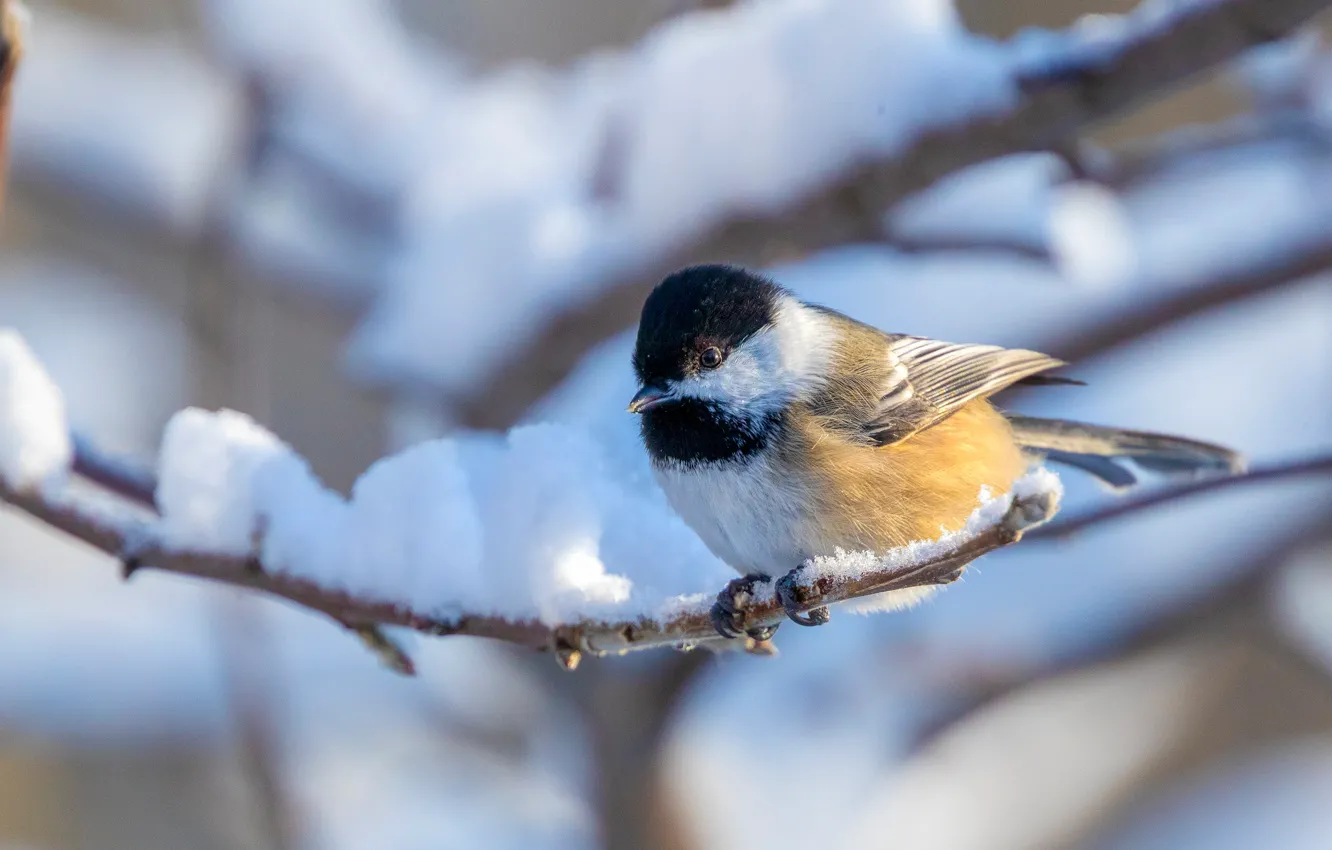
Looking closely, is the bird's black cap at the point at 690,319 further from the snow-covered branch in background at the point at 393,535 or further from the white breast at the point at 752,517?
the snow-covered branch in background at the point at 393,535

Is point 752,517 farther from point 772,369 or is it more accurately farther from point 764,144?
point 764,144

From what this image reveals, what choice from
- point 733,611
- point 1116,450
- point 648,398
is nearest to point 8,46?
point 648,398

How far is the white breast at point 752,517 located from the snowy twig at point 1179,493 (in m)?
0.29

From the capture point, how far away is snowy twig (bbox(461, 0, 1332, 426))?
119 cm

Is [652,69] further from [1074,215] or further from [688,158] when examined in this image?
A: [1074,215]

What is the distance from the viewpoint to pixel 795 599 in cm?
83

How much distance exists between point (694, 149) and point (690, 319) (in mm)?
442

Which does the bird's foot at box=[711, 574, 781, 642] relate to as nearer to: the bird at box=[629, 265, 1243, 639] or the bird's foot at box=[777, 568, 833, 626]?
the bird's foot at box=[777, 568, 833, 626]

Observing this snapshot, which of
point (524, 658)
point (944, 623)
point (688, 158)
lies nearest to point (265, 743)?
point (524, 658)

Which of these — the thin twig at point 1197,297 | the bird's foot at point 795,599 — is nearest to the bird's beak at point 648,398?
the bird's foot at point 795,599

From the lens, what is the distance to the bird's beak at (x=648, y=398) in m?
1.18

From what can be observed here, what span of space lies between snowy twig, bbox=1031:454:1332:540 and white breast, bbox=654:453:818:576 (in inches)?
11.5

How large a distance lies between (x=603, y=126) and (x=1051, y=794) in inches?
78.3

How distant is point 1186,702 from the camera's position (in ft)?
8.63
